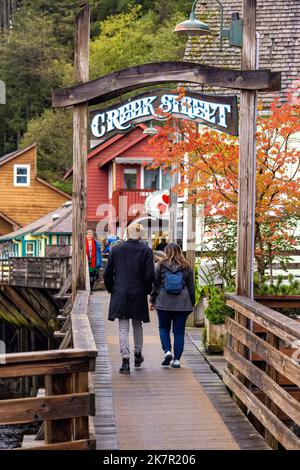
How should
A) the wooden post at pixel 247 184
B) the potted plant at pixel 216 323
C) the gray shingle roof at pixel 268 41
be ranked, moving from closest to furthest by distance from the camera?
the wooden post at pixel 247 184 → the potted plant at pixel 216 323 → the gray shingle roof at pixel 268 41


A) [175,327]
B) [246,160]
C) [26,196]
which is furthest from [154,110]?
[26,196]

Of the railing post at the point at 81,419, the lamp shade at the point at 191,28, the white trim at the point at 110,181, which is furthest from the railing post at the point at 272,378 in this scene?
the white trim at the point at 110,181

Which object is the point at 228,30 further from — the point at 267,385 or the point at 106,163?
the point at 106,163

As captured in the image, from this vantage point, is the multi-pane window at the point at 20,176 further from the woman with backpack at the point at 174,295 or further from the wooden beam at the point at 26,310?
the woman with backpack at the point at 174,295

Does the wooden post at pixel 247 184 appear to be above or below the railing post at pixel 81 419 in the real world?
above

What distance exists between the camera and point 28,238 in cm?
5122

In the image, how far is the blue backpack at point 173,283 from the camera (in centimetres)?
1123

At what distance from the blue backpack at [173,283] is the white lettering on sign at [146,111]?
202cm

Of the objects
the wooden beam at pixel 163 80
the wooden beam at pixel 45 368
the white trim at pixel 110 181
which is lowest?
the wooden beam at pixel 45 368

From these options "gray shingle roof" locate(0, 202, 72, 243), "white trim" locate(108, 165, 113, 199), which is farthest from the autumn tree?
"white trim" locate(108, 165, 113, 199)

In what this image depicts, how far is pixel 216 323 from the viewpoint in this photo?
42.2 ft

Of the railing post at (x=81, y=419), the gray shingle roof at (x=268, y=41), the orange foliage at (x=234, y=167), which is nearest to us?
the railing post at (x=81, y=419)

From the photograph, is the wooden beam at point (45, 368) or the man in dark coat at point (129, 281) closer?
the wooden beam at point (45, 368)
